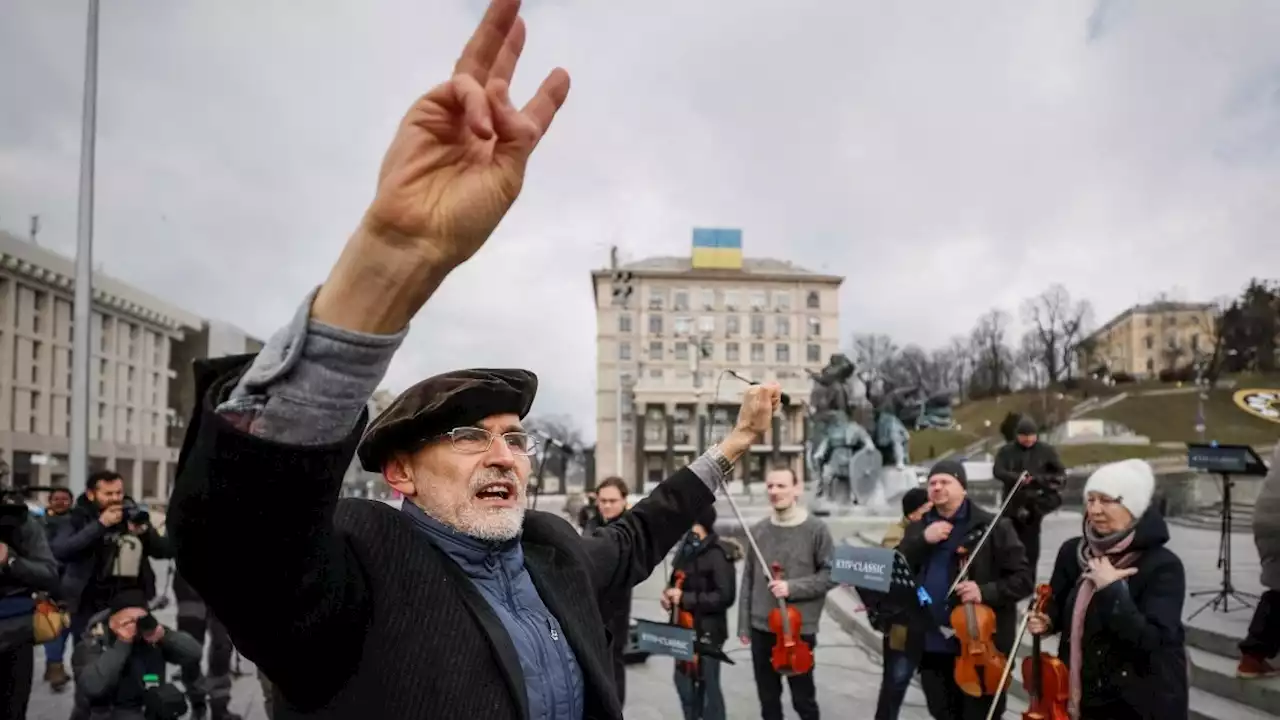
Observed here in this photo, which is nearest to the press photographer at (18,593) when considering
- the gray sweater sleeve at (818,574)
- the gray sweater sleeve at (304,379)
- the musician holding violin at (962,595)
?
the gray sweater sleeve at (818,574)

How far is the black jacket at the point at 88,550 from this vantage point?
6.41 metres

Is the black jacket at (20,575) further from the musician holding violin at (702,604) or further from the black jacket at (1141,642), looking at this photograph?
the black jacket at (1141,642)

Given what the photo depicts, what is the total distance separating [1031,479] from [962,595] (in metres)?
3.64

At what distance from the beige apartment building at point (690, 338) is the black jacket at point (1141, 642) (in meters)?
66.8

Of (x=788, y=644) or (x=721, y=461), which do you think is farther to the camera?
(x=788, y=644)

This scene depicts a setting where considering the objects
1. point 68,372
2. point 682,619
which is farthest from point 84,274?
point 68,372

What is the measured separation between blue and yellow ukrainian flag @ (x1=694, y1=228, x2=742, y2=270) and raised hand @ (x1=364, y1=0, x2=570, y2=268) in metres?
81.4

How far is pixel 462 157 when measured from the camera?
1231 mm

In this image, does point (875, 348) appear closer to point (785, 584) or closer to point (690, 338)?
point (690, 338)

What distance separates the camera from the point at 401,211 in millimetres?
1173

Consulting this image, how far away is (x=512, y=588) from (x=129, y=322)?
2558 inches

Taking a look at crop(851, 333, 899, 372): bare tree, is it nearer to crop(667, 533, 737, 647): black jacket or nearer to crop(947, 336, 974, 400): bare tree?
crop(947, 336, 974, 400): bare tree

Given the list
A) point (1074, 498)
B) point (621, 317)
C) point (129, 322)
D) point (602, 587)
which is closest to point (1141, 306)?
point (621, 317)

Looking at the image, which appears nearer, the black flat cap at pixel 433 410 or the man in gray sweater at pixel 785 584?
the black flat cap at pixel 433 410
